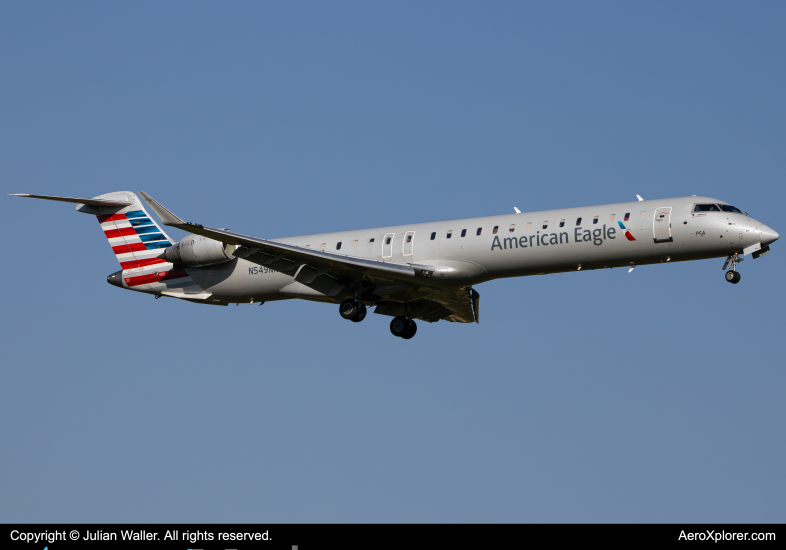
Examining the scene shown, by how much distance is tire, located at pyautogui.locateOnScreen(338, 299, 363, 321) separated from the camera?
2745cm

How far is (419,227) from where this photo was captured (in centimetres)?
2734

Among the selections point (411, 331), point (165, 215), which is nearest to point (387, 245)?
point (411, 331)

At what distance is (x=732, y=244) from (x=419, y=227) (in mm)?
8045

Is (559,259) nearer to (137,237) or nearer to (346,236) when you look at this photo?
(346,236)

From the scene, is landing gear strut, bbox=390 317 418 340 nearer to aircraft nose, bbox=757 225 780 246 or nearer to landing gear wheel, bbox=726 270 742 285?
landing gear wheel, bbox=726 270 742 285

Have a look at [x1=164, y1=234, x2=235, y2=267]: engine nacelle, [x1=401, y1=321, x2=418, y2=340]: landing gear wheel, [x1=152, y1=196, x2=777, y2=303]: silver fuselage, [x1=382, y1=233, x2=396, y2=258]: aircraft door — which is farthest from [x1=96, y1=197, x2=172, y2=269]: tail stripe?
[x1=401, y1=321, x2=418, y2=340]: landing gear wheel

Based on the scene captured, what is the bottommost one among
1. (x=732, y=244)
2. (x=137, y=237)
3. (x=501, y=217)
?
(x=732, y=244)

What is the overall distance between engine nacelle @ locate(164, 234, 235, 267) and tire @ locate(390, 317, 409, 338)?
515 cm

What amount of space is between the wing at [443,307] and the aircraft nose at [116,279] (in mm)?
7788

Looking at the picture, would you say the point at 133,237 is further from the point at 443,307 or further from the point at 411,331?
the point at 443,307

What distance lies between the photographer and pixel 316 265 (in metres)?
27.0

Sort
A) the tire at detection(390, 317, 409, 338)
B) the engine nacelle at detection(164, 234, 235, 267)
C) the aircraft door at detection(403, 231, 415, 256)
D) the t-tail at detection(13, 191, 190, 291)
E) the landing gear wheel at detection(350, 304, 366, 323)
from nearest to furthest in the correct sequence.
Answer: the aircraft door at detection(403, 231, 415, 256) < the landing gear wheel at detection(350, 304, 366, 323) < the engine nacelle at detection(164, 234, 235, 267) < the tire at detection(390, 317, 409, 338) < the t-tail at detection(13, 191, 190, 291)

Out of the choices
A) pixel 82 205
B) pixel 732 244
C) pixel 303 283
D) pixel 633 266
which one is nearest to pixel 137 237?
pixel 82 205

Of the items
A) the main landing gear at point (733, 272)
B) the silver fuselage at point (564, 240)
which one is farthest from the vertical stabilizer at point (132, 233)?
the main landing gear at point (733, 272)
